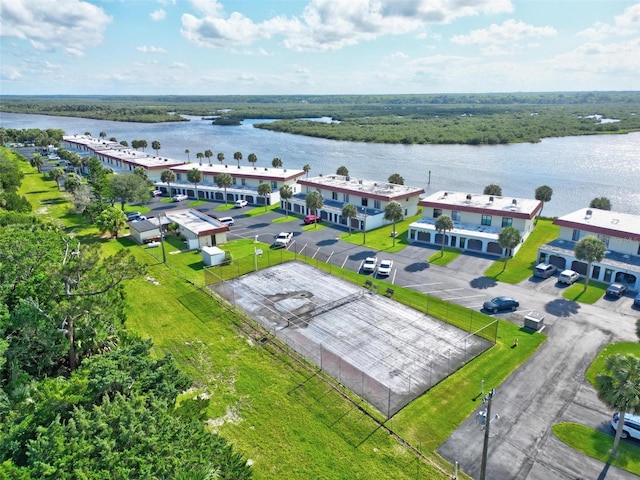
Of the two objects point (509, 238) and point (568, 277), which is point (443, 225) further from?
point (568, 277)

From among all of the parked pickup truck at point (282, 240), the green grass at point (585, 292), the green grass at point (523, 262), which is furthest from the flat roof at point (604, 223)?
the parked pickup truck at point (282, 240)

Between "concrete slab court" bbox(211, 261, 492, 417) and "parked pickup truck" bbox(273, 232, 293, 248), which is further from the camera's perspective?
"parked pickup truck" bbox(273, 232, 293, 248)

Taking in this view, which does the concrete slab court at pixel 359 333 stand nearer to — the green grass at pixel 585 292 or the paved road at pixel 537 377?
the paved road at pixel 537 377

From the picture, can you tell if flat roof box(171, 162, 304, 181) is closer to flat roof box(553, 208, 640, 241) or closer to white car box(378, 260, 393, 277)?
white car box(378, 260, 393, 277)

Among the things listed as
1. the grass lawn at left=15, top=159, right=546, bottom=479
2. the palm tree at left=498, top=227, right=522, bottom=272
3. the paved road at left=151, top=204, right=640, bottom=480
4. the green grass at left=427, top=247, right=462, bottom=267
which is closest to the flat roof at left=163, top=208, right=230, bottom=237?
the grass lawn at left=15, top=159, right=546, bottom=479

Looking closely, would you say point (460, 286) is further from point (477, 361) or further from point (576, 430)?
point (576, 430)

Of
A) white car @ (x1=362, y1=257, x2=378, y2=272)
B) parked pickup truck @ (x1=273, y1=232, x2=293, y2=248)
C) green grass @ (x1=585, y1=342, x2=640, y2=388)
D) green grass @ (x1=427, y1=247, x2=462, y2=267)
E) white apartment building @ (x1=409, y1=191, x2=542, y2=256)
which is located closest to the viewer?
green grass @ (x1=585, y1=342, x2=640, y2=388)

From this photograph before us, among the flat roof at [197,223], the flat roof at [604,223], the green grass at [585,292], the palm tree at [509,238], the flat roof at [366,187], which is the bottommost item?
the green grass at [585,292]
